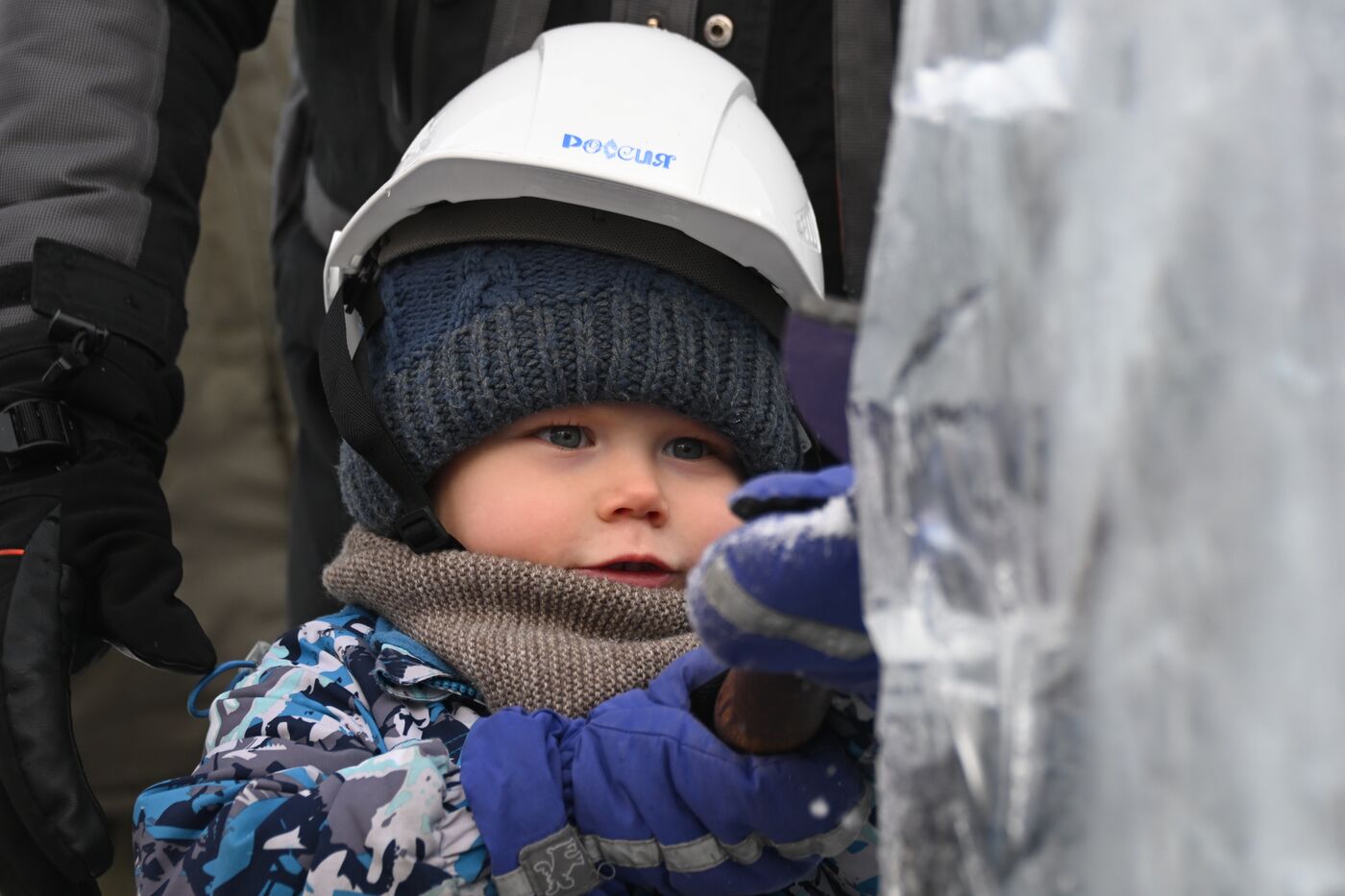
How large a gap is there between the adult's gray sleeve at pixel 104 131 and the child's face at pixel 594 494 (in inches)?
19.5

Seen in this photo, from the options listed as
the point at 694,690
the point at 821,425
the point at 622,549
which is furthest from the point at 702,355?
the point at 821,425

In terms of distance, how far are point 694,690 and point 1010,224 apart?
619 mm

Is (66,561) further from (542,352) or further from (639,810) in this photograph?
(639,810)

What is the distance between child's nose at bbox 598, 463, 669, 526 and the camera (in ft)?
4.46

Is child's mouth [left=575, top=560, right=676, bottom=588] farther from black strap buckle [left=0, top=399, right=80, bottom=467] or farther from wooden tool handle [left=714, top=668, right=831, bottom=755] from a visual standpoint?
black strap buckle [left=0, top=399, right=80, bottom=467]

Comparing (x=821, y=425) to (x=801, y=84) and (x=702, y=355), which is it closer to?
(x=702, y=355)

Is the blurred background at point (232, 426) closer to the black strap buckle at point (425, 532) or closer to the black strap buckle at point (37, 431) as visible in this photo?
the black strap buckle at point (37, 431)

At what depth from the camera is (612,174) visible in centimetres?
142

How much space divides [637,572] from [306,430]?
773mm

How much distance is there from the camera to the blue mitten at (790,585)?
0.61m

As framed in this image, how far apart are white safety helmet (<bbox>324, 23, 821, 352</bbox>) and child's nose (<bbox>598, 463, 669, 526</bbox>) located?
23 centimetres

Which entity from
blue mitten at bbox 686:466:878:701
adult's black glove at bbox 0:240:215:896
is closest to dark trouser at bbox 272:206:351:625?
adult's black glove at bbox 0:240:215:896

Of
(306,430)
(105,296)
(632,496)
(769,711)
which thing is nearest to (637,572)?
(632,496)

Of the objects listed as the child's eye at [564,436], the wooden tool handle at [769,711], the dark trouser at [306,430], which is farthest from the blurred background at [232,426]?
the wooden tool handle at [769,711]
